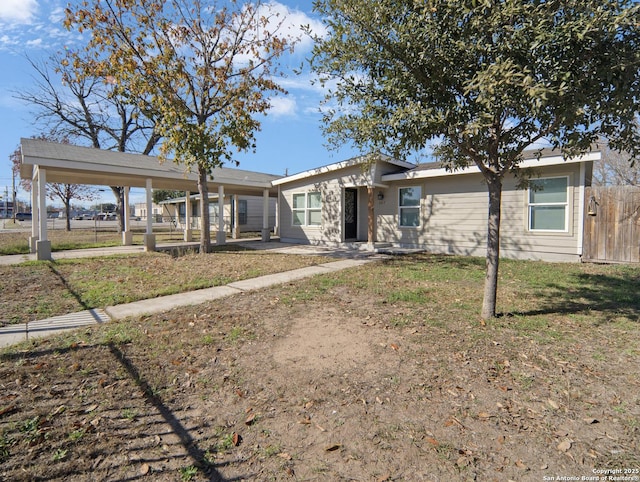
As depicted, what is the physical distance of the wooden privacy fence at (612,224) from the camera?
27.3ft

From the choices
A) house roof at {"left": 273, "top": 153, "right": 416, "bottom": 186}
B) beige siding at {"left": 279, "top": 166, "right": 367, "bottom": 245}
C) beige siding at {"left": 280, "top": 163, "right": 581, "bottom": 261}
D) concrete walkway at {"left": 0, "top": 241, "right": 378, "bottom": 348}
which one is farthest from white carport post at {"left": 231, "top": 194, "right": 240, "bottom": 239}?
concrete walkway at {"left": 0, "top": 241, "right": 378, "bottom": 348}

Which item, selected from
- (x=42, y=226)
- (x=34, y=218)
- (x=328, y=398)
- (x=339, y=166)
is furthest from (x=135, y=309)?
(x=34, y=218)

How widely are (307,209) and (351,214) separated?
194cm

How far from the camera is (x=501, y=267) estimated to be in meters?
8.52

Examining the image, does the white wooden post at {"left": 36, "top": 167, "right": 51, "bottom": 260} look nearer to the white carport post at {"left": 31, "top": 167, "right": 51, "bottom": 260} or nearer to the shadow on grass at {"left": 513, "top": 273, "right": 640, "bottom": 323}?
the white carport post at {"left": 31, "top": 167, "right": 51, "bottom": 260}

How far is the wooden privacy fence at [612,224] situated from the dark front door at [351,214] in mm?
7918

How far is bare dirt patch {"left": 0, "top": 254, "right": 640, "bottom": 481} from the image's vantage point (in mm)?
2088

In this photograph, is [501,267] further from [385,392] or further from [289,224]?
[289,224]

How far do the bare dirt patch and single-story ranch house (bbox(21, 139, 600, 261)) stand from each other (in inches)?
174

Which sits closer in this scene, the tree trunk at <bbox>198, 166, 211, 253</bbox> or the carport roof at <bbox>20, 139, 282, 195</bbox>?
the carport roof at <bbox>20, 139, 282, 195</bbox>

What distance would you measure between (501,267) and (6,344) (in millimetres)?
9429

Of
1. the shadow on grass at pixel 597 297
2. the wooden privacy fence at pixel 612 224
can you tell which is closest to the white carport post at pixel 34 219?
the shadow on grass at pixel 597 297

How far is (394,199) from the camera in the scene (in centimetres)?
1255

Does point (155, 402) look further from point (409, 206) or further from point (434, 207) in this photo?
point (409, 206)
